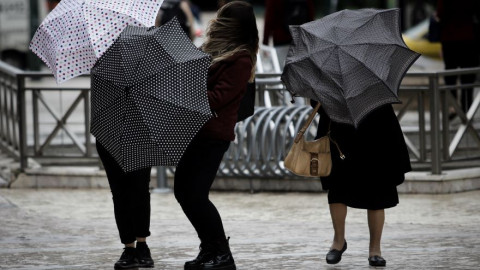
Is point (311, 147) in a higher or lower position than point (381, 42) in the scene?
lower

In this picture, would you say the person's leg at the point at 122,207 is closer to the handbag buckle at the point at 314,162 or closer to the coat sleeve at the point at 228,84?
the coat sleeve at the point at 228,84

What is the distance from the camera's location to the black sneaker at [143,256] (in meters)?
7.77

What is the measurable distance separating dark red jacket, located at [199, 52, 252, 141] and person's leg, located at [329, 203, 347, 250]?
950 mm

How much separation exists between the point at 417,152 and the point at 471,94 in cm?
75

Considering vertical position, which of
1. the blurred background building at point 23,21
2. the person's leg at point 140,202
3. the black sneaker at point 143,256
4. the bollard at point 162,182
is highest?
the person's leg at point 140,202

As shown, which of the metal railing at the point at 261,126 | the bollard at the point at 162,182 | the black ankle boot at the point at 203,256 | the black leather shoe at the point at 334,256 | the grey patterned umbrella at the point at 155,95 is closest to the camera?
the grey patterned umbrella at the point at 155,95

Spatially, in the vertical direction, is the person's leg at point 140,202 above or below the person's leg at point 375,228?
above

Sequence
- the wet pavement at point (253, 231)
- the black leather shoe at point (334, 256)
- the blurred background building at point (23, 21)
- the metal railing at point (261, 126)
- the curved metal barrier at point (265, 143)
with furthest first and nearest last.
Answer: the blurred background building at point (23, 21)
the curved metal barrier at point (265, 143)
the metal railing at point (261, 126)
the wet pavement at point (253, 231)
the black leather shoe at point (334, 256)

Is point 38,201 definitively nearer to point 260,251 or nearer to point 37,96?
point 37,96

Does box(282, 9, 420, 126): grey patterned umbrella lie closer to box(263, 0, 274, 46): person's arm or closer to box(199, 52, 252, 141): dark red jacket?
box(199, 52, 252, 141): dark red jacket

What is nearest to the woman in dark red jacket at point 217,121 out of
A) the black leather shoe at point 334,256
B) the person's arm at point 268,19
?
the black leather shoe at point 334,256

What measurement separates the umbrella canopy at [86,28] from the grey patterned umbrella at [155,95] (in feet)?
0.53

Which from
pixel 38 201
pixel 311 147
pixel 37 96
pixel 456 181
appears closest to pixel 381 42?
pixel 311 147

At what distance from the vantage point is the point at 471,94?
1157 centimetres
